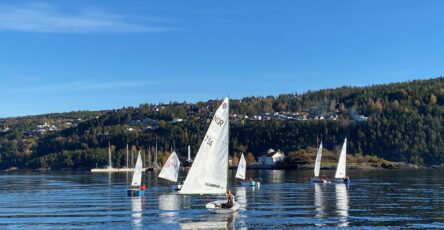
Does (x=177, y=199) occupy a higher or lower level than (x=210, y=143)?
lower

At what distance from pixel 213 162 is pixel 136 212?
56.7ft

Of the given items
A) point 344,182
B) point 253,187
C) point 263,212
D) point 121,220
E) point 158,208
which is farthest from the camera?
point 344,182

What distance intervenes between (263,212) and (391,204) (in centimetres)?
1914

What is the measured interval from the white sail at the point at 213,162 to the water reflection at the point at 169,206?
16.7 ft

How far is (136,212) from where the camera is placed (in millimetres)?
77250

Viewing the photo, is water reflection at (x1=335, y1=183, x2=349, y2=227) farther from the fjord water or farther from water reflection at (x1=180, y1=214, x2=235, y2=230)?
water reflection at (x1=180, y1=214, x2=235, y2=230)

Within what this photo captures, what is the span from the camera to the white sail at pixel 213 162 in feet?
207

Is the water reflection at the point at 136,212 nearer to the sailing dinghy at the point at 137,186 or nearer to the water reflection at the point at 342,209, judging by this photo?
the sailing dinghy at the point at 137,186

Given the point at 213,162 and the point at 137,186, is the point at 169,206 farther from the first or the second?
the point at 137,186

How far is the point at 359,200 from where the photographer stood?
92875 millimetres

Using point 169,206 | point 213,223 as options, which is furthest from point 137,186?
point 213,223

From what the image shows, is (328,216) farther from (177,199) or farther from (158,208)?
(177,199)

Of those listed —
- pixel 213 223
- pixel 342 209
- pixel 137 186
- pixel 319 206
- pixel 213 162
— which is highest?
pixel 213 162

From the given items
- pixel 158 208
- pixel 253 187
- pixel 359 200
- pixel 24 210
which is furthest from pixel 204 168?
pixel 253 187
